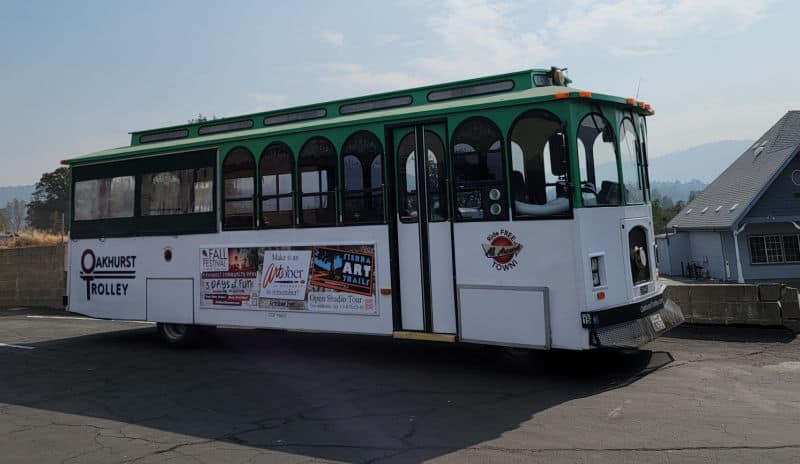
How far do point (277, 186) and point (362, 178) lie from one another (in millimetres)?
1505

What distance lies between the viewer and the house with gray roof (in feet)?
80.1

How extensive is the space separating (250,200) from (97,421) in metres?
3.91

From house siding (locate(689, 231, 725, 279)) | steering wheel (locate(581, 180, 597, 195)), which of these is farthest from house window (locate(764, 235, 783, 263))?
steering wheel (locate(581, 180, 597, 195))

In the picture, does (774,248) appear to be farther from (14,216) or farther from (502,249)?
(14,216)

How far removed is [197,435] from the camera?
5457mm

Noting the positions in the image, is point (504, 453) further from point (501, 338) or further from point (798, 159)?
point (798, 159)

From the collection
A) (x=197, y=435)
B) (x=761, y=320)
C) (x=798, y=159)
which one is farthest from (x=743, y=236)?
(x=197, y=435)

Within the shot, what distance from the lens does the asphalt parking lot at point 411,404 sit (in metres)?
4.84

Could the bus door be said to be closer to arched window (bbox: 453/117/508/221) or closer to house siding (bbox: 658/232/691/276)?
arched window (bbox: 453/117/508/221)

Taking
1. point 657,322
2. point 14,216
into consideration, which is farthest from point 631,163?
point 14,216

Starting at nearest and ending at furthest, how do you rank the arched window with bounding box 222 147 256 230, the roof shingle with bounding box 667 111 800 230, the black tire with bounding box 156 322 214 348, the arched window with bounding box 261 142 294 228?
the arched window with bounding box 261 142 294 228
the arched window with bounding box 222 147 256 230
the black tire with bounding box 156 322 214 348
the roof shingle with bounding box 667 111 800 230

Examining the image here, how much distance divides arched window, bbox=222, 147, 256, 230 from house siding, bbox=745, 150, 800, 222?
23058 mm

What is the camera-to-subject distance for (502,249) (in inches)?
273

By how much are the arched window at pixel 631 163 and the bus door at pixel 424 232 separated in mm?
2214
